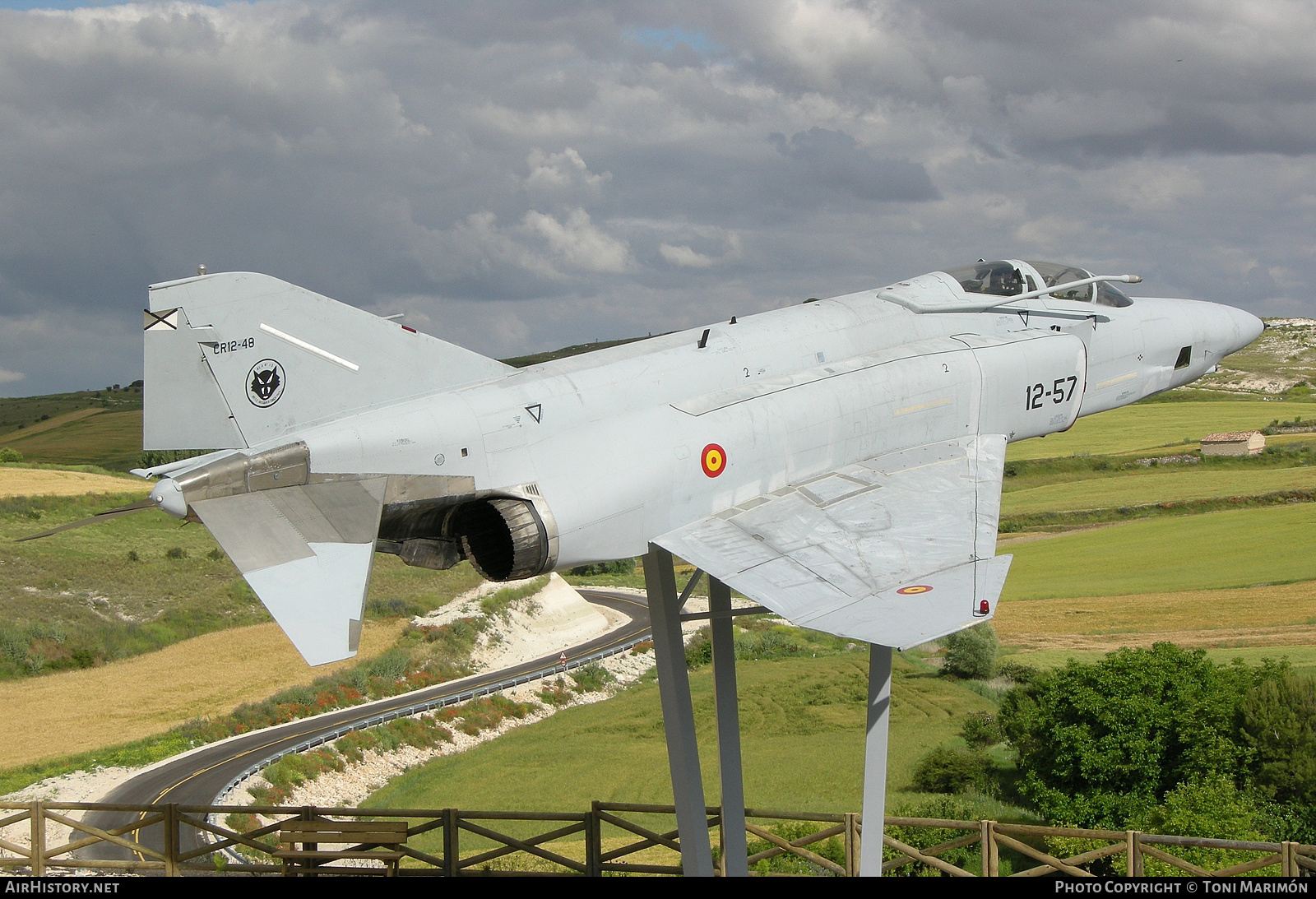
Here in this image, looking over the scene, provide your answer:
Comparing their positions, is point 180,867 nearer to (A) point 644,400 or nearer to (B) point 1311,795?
(A) point 644,400

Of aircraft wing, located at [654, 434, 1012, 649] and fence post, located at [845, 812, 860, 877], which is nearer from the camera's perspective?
aircraft wing, located at [654, 434, 1012, 649]

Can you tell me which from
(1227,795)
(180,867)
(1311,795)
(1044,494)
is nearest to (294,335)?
(180,867)

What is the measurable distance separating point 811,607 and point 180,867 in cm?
1262

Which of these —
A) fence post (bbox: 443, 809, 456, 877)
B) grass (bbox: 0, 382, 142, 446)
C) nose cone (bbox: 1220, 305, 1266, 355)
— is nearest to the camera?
fence post (bbox: 443, 809, 456, 877)

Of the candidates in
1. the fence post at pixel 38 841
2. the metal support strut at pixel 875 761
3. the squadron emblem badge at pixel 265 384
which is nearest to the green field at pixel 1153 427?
the metal support strut at pixel 875 761

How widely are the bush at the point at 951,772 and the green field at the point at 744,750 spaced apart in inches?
24.2

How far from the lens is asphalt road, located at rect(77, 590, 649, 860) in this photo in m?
31.1

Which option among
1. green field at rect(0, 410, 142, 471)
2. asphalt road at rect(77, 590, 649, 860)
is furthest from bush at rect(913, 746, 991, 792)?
green field at rect(0, 410, 142, 471)

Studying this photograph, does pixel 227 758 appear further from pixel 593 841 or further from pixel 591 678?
pixel 593 841

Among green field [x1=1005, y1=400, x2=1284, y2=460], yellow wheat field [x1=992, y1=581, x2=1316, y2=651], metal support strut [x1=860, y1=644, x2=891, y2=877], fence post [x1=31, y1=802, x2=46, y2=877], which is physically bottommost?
fence post [x1=31, y1=802, x2=46, y2=877]

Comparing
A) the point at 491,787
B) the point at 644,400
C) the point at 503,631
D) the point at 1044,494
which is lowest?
the point at 491,787

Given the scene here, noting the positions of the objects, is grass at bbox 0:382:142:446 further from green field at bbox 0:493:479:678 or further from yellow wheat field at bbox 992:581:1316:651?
yellow wheat field at bbox 992:581:1316:651

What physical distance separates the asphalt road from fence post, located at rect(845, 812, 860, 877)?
1746cm

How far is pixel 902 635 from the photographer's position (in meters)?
9.47
